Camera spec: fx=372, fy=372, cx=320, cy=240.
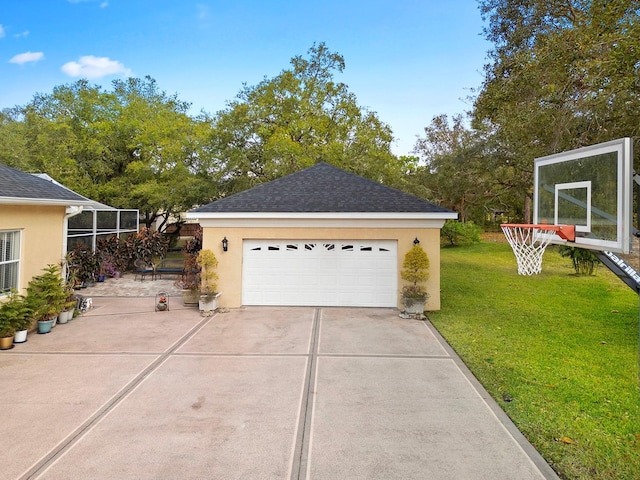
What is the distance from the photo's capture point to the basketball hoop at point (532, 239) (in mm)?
6039

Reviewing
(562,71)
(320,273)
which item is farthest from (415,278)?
(562,71)

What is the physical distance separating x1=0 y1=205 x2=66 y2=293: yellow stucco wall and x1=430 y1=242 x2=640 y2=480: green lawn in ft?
30.9

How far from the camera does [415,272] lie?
9.80 metres

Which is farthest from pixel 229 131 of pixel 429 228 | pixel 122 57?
pixel 429 228

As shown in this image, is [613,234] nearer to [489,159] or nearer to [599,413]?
[599,413]

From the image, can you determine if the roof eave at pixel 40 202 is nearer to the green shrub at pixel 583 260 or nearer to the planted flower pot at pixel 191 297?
the planted flower pot at pixel 191 297

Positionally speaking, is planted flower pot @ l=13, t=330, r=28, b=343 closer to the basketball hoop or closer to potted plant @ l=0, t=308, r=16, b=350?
potted plant @ l=0, t=308, r=16, b=350

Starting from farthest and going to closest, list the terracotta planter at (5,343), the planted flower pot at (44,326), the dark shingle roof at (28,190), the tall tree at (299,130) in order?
the tall tree at (299,130), the planted flower pot at (44,326), the dark shingle roof at (28,190), the terracotta planter at (5,343)

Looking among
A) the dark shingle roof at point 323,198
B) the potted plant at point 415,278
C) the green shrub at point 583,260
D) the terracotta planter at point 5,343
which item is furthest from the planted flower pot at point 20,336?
the green shrub at point 583,260

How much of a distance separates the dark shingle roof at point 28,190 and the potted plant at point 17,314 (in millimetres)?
2014

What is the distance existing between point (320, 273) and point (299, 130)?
39.1 ft

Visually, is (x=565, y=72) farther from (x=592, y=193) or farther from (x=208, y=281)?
(x=208, y=281)

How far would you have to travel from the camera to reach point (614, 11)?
7.31 m

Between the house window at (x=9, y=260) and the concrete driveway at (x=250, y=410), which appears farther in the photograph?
the house window at (x=9, y=260)
